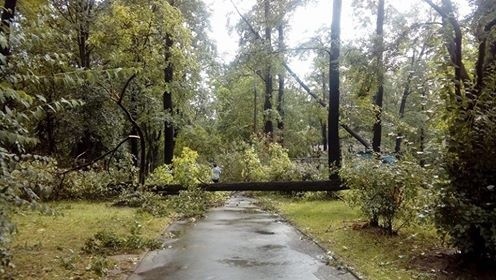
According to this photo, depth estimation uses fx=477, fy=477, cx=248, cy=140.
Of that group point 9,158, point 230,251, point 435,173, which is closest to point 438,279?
point 435,173

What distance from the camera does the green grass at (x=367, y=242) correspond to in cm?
728

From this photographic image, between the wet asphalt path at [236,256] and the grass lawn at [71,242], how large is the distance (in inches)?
18.9

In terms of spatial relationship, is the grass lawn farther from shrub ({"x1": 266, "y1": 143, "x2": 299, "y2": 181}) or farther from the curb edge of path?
shrub ({"x1": 266, "y1": 143, "x2": 299, "y2": 181})

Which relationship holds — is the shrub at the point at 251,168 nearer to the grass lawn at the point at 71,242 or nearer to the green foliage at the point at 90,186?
the green foliage at the point at 90,186

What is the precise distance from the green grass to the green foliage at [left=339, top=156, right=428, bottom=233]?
46cm

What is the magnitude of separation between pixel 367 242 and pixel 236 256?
2733 millimetres

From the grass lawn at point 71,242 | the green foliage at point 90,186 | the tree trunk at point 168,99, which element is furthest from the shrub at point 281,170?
the grass lawn at point 71,242

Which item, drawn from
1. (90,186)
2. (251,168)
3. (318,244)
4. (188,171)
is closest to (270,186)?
(188,171)

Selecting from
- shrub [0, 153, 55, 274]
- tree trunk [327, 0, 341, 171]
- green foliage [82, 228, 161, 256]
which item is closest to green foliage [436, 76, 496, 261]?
A: green foliage [82, 228, 161, 256]

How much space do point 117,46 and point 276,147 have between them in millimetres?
9123

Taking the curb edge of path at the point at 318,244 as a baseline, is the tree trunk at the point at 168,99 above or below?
above

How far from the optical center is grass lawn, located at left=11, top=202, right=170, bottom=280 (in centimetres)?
688

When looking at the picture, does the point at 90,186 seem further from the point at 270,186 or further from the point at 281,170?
the point at 281,170

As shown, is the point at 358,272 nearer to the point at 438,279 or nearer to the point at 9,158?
the point at 438,279
